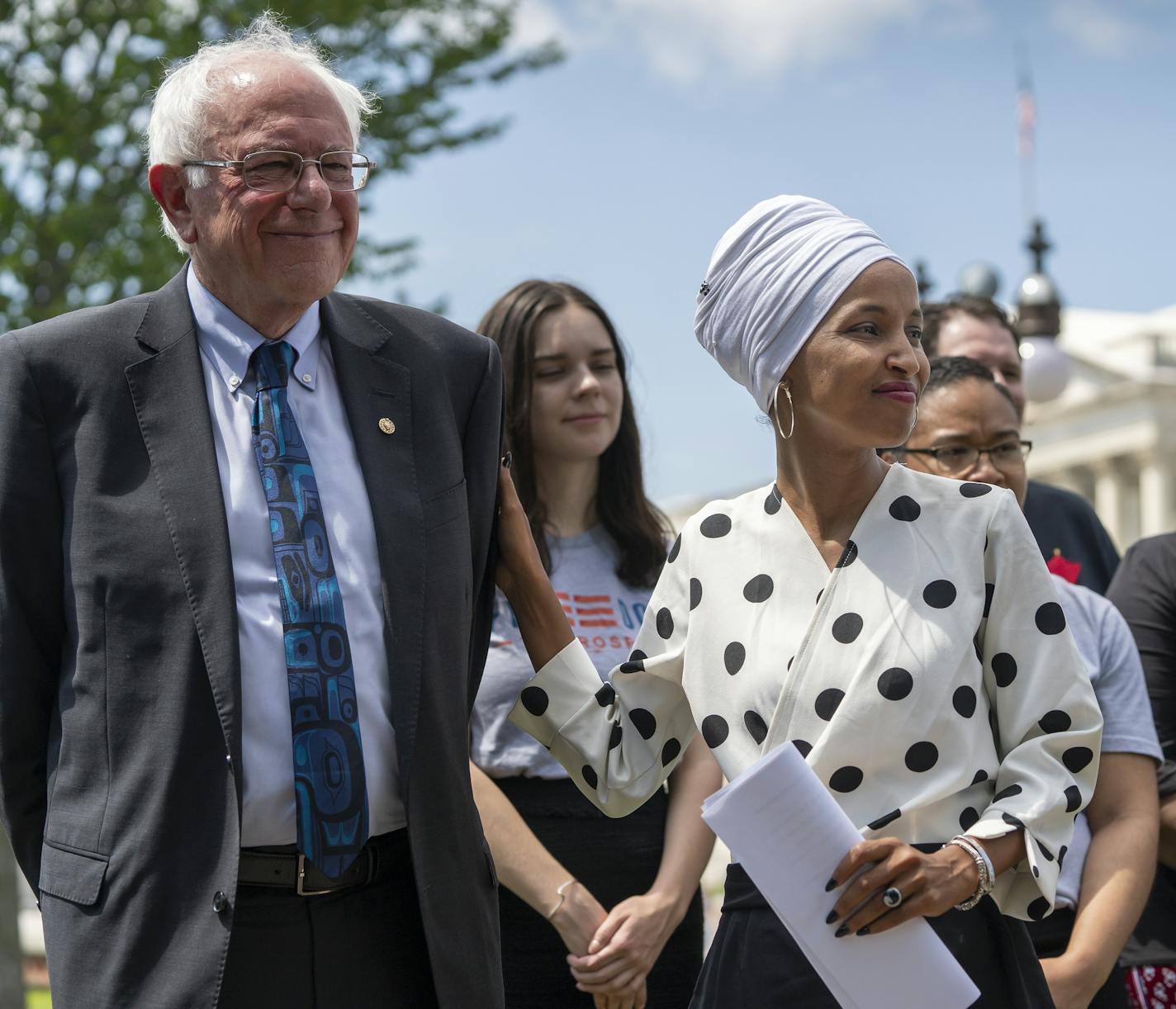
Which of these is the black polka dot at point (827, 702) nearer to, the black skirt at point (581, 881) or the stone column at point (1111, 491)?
the black skirt at point (581, 881)

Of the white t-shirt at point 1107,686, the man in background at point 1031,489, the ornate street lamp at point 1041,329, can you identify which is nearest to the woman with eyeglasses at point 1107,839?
the white t-shirt at point 1107,686

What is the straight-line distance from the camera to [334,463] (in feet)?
10.7

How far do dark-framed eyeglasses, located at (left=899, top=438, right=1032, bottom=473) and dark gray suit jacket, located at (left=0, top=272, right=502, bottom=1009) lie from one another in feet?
5.47

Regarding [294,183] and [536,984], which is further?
[536,984]

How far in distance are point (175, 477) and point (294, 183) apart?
66 centimetres

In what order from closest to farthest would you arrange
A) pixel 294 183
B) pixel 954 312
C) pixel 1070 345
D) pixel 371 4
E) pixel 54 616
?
pixel 54 616 → pixel 294 183 → pixel 954 312 → pixel 371 4 → pixel 1070 345

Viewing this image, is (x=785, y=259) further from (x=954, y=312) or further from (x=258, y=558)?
(x=954, y=312)

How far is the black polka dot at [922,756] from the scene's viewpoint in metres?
2.88

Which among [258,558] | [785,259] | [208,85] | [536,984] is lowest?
[536,984]

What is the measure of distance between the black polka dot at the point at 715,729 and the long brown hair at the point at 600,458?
151 centimetres

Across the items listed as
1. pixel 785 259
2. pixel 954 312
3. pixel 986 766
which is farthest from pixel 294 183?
pixel 954 312

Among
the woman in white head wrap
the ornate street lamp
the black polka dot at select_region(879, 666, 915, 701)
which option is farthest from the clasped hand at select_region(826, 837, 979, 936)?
the ornate street lamp

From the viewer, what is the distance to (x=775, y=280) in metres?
3.12

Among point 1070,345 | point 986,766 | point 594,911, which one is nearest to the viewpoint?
point 986,766
